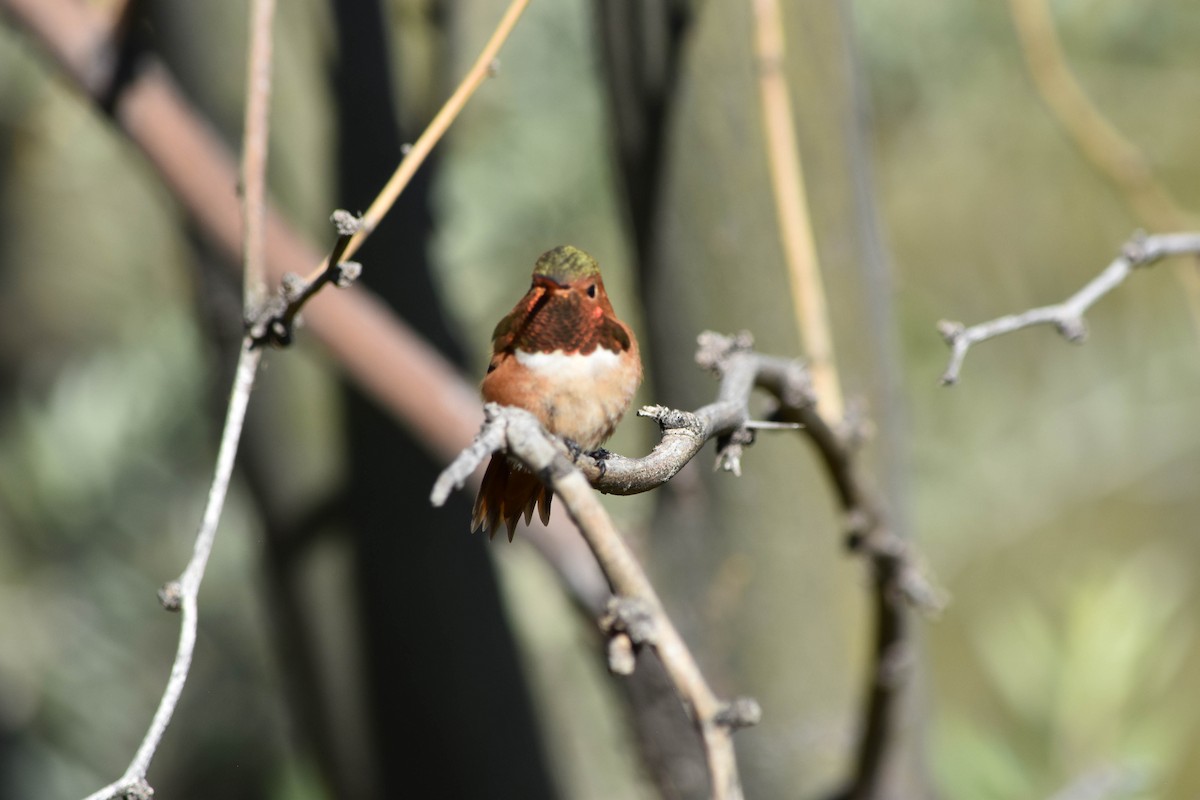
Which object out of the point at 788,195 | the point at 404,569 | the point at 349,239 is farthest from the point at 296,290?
the point at 404,569

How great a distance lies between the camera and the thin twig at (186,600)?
0.77m

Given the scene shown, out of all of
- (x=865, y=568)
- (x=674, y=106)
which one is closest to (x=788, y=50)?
(x=674, y=106)

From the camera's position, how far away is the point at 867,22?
4.21 meters

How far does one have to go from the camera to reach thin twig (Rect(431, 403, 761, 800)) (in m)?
0.69

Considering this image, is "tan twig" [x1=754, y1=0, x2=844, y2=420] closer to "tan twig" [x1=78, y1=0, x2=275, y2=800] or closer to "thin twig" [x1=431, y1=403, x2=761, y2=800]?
"tan twig" [x1=78, y1=0, x2=275, y2=800]

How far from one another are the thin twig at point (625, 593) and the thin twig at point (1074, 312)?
1.28 ft

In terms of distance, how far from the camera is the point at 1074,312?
1169 mm

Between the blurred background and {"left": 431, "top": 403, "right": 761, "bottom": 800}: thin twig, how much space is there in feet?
3.51

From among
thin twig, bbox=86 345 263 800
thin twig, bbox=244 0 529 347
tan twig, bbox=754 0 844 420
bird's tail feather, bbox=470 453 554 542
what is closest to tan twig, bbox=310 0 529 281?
thin twig, bbox=244 0 529 347

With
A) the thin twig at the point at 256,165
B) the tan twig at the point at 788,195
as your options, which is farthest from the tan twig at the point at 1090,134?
the thin twig at the point at 256,165

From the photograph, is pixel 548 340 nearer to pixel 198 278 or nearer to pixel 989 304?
pixel 198 278

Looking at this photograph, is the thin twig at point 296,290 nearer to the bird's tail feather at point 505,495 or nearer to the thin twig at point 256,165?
the thin twig at point 256,165

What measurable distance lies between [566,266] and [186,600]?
15.1 inches

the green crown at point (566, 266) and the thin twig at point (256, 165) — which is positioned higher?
the thin twig at point (256, 165)
